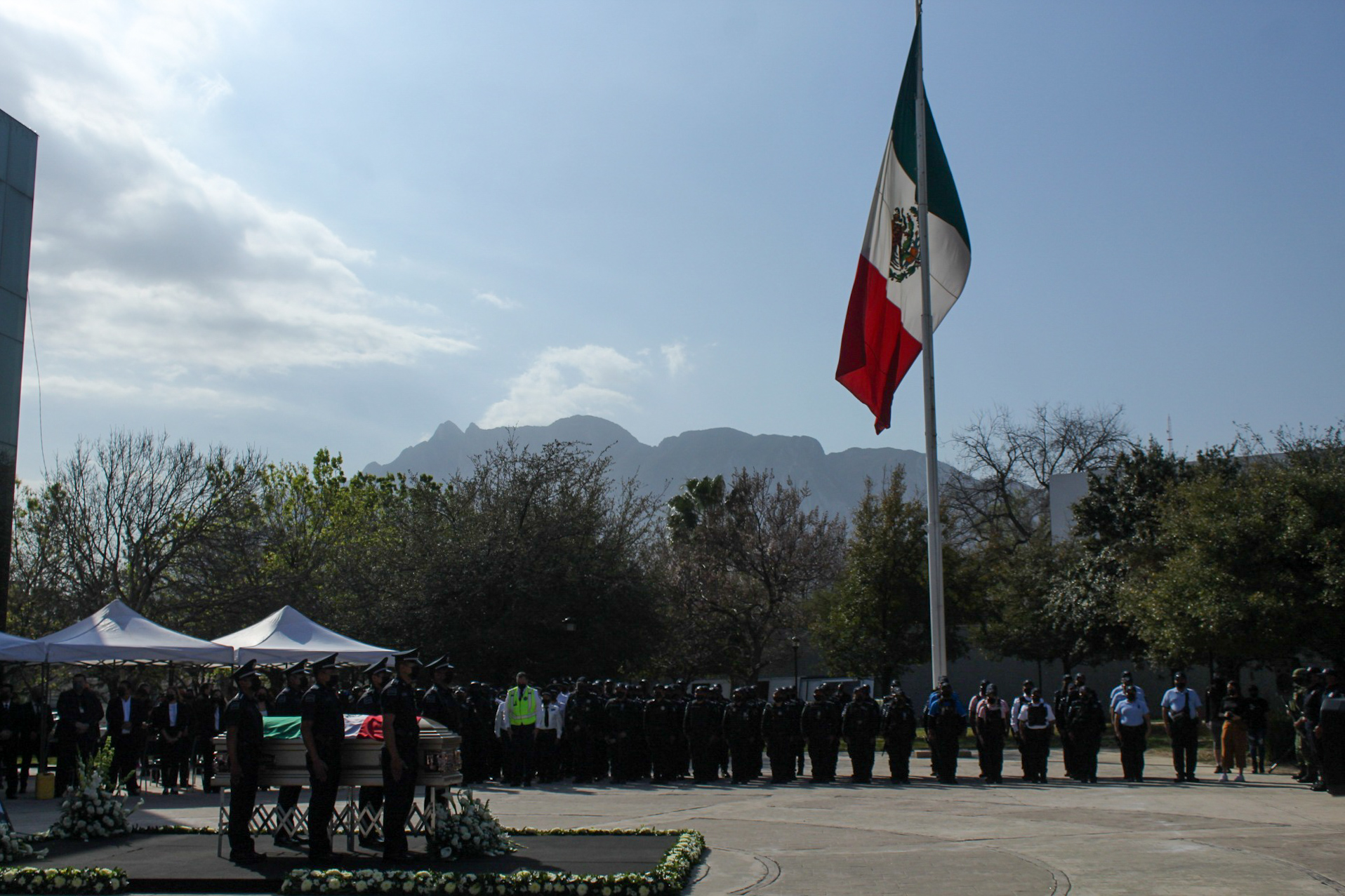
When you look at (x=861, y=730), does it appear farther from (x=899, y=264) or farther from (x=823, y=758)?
(x=899, y=264)

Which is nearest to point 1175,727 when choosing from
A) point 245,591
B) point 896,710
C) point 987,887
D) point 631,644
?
point 896,710

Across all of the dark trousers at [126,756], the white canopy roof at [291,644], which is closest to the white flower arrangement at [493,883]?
the dark trousers at [126,756]

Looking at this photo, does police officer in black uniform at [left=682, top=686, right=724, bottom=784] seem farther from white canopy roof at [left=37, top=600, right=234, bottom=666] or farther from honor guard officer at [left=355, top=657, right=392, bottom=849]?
white canopy roof at [left=37, top=600, right=234, bottom=666]

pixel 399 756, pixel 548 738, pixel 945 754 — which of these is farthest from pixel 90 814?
pixel 945 754

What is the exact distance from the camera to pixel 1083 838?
37.0 feet

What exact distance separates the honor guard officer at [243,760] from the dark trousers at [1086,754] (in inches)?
511

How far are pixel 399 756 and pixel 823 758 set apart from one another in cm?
1021

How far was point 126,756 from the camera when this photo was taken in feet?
61.0

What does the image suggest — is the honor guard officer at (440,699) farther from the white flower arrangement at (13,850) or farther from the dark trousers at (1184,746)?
the dark trousers at (1184,746)

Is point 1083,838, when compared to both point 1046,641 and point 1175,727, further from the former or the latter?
point 1046,641

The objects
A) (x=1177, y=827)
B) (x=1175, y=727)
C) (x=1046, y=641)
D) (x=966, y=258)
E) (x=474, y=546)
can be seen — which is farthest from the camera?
(x=1046, y=641)

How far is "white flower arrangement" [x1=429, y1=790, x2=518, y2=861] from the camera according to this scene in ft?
33.3

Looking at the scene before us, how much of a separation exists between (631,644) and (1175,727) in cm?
1506

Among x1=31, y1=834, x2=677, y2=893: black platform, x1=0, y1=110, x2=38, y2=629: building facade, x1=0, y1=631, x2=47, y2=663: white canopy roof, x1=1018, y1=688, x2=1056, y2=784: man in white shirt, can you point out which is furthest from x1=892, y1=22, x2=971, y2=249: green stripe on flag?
x1=0, y1=110, x2=38, y2=629: building facade
